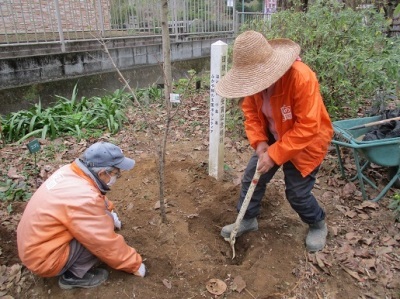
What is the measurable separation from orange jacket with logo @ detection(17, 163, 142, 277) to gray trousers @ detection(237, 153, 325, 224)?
4.17 ft

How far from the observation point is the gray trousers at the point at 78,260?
2393 millimetres

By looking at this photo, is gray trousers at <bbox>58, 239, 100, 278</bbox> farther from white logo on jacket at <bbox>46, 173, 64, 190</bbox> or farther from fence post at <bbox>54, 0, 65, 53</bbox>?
fence post at <bbox>54, 0, 65, 53</bbox>

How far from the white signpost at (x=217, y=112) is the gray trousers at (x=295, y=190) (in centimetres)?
98

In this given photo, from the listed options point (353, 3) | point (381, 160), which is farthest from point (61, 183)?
point (353, 3)

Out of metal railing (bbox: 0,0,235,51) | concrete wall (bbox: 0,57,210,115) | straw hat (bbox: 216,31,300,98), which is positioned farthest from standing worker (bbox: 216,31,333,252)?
concrete wall (bbox: 0,57,210,115)

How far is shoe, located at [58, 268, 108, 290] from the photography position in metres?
2.48

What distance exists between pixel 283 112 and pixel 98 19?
6.52 m

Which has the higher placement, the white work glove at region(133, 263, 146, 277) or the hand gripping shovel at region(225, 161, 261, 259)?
the hand gripping shovel at region(225, 161, 261, 259)

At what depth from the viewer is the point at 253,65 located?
2297 millimetres

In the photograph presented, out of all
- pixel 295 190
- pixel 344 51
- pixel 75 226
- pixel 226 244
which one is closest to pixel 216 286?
pixel 226 244

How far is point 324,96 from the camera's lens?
4695mm

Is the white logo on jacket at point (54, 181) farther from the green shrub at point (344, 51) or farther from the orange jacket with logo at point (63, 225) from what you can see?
the green shrub at point (344, 51)

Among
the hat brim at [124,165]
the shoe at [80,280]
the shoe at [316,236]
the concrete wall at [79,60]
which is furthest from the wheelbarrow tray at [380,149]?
the concrete wall at [79,60]

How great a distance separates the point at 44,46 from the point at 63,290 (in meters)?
5.52
